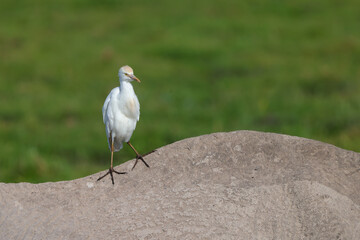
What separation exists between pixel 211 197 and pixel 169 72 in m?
6.73

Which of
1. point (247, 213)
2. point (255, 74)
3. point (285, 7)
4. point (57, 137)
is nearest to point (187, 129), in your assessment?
point (57, 137)

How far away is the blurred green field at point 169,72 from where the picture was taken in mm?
7578

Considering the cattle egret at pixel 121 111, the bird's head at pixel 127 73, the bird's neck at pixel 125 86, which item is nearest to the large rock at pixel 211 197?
the cattle egret at pixel 121 111

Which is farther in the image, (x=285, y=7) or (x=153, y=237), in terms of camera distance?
(x=285, y=7)

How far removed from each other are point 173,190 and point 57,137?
14.7ft

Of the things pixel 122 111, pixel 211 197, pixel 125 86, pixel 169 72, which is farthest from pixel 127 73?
pixel 169 72

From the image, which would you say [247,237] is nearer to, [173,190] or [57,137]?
[173,190]

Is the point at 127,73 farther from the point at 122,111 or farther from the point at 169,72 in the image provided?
the point at 169,72

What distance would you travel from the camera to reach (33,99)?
9.17 m

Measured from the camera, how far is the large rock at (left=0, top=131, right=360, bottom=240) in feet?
11.1

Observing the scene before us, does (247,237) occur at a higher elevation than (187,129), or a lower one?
higher

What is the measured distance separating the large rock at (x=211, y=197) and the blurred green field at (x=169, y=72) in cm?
300

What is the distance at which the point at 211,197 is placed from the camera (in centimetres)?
354

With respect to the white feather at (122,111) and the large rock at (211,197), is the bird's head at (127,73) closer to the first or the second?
the white feather at (122,111)
